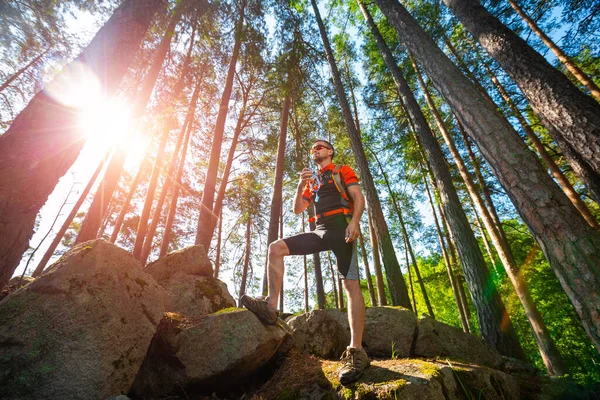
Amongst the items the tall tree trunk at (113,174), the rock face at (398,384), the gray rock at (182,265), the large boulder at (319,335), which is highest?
the tall tree trunk at (113,174)

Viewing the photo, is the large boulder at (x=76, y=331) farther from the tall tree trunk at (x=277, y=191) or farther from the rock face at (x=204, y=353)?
the tall tree trunk at (x=277, y=191)

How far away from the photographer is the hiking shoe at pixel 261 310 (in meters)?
2.81

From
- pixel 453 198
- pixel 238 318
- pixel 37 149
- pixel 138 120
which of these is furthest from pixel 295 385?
pixel 138 120

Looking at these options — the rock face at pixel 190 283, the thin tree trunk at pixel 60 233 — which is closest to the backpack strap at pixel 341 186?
the rock face at pixel 190 283

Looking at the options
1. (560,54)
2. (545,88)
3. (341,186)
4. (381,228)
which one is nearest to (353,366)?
(341,186)

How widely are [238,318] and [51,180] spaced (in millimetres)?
2671

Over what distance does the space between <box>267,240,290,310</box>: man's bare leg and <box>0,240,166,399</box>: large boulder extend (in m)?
1.24

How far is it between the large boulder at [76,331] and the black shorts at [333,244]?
1732 mm

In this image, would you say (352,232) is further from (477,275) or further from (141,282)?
(477,275)

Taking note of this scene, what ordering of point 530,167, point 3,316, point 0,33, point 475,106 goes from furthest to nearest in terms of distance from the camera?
point 0,33
point 475,106
point 530,167
point 3,316

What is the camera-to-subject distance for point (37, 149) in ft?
8.79

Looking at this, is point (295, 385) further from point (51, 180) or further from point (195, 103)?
point (195, 103)

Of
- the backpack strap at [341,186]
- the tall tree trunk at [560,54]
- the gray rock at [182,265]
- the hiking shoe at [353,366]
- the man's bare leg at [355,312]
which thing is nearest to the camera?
the hiking shoe at [353,366]

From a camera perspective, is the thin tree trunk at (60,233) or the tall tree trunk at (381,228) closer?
the tall tree trunk at (381,228)
